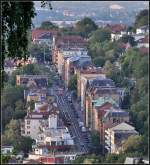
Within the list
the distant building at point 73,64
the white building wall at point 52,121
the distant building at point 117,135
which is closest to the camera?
the distant building at point 117,135

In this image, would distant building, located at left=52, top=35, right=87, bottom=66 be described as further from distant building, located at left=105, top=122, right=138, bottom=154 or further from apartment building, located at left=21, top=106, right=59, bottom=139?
distant building, located at left=105, top=122, right=138, bottom=154

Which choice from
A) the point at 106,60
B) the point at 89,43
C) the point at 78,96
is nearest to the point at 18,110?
the point at 78,96

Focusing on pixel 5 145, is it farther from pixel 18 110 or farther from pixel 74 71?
pixel 74 71

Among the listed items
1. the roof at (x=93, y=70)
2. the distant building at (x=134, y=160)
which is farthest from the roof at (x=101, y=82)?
the distant building at (x=134, y=160)

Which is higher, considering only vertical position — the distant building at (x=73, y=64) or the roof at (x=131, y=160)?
the distant building at (x=73, y=64)

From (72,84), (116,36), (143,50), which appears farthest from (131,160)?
(116,36)

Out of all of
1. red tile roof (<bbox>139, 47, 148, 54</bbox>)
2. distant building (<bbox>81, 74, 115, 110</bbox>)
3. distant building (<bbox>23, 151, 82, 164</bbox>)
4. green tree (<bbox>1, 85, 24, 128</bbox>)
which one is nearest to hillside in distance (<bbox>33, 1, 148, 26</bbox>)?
Answer: red tile roof (<bbox>139, 47, 148, 54</bbox>)

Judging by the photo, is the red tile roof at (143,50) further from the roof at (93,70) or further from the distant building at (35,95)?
the distant building at (35,95)
